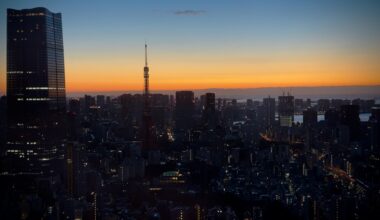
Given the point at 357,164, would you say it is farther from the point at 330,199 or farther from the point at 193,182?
the point at 193,182

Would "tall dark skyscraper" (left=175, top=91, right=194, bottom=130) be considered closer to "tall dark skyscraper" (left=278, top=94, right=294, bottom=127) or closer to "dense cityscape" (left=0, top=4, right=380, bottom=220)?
"dense cityscape" (left=0, top=4, right=380, bottom=220)

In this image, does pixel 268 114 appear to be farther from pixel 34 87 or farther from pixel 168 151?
pixel 34 87

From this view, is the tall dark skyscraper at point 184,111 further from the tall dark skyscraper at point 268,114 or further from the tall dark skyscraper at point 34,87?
the tall dark skyscraper at point 34,87

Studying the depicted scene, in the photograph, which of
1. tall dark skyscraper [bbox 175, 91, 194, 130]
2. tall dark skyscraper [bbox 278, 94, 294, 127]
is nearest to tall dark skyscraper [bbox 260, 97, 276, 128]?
tall dark skyscraper [bbox 278, 94, 294, 127]

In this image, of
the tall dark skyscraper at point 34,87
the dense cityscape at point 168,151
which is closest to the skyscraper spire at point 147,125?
the dense cityscape at point 168,151

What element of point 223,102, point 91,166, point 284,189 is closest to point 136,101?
point 223,102

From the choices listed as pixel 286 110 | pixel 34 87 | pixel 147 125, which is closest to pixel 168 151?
pixel 147 125
